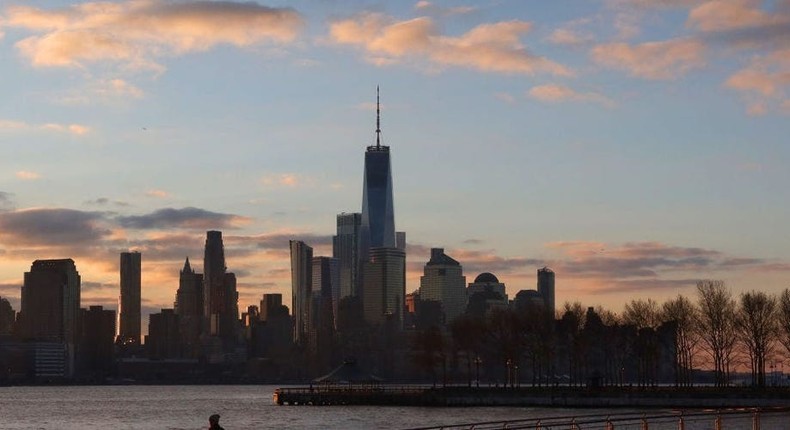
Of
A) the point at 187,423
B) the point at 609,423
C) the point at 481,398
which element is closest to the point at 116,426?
the point at 187,423

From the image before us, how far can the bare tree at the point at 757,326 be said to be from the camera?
18562 cm

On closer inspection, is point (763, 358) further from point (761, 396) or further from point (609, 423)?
point (609, 423)

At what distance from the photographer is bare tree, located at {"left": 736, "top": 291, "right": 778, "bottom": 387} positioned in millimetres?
185625

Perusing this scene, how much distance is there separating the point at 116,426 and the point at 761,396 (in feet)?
260

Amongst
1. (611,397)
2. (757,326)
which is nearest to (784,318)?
(757,326)

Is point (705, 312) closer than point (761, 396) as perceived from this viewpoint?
No

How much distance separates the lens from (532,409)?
17988 centimetres

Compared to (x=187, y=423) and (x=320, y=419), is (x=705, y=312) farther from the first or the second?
(x=187, y=423)

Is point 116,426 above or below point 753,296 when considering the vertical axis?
below

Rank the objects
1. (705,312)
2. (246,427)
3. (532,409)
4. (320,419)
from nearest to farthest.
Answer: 1. (246,427)
2. (320,419)
3. (532,409)
4. (705,312)

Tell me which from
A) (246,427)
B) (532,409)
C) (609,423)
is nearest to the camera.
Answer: (609,423)

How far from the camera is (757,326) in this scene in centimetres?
18825

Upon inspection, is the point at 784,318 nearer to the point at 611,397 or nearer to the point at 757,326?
the point at 757,326

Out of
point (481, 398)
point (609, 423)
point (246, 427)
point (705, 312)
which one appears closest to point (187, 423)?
point (246, 427)
